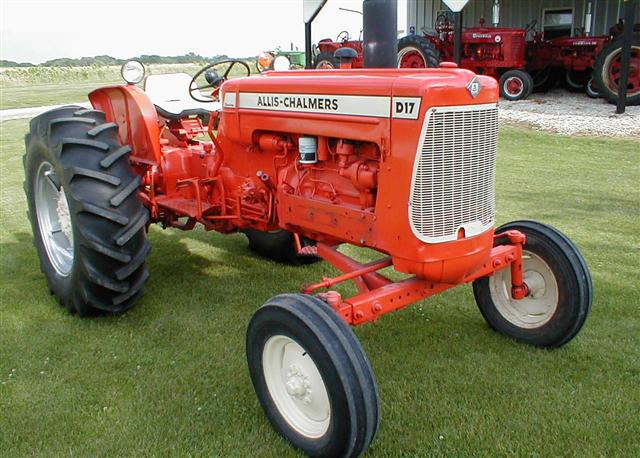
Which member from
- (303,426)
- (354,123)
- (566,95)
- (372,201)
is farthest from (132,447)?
(566,95)

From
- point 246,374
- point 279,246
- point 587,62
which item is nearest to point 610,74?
point 587,62

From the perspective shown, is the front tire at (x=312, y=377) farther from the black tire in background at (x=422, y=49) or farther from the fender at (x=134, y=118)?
the black tire in background at (x=422, y=49)

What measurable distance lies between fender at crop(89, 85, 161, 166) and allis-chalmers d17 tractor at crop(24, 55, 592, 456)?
1cm

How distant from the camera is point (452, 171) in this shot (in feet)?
8.78

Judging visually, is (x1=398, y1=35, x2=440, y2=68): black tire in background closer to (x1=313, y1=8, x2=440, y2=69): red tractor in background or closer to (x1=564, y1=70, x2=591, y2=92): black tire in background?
(x1=313, y1=8, x2=440, y2=69): red tractor in background

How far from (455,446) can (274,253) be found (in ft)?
8.26

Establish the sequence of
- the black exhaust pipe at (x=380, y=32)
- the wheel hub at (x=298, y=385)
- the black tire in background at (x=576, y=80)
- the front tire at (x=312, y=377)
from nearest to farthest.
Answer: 1. the front tire at (x=312, y=377)
2. the wheel hub at (x=298, y=385)
3. the black exhaust pipe at (x=380, y=32)
4. the black tire in background at (x=576, y=80)

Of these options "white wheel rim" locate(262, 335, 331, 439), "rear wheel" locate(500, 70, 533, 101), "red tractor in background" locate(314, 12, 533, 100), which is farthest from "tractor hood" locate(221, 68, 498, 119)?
"rear wheel" locate(500, 70, 533, 101)

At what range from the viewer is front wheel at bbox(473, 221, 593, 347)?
3.32 meters

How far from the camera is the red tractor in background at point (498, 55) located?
1366 centimetres

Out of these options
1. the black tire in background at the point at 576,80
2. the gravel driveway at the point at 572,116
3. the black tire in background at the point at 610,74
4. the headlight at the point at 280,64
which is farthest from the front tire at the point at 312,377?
the black tire in background at the point at 576,80

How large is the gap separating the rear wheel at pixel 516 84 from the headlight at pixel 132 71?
36.2 ft

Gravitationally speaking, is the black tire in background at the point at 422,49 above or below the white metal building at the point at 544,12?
below

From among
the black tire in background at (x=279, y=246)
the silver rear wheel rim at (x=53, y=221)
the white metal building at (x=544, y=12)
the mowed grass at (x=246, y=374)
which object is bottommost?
the mowed grass at (x=246, y=374)
